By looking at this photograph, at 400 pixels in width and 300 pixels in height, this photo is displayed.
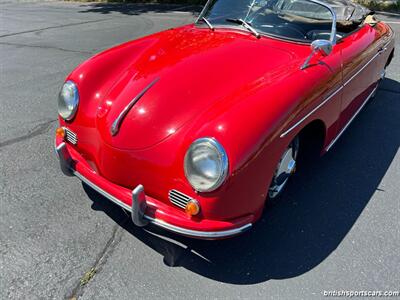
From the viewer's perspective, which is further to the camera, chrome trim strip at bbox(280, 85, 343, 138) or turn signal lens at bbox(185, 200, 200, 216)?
chrome trim strip at bbox(280, 85, 343, 138)

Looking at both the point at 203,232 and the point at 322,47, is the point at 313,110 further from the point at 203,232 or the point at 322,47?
the point at 203,232

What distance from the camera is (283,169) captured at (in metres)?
2.45

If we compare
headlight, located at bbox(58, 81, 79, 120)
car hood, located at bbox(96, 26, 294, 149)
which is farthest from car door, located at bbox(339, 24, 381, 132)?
headlight, located at bbox(58, 81, 79, 120)

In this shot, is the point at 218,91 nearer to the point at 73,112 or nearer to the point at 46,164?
the point at 73,112

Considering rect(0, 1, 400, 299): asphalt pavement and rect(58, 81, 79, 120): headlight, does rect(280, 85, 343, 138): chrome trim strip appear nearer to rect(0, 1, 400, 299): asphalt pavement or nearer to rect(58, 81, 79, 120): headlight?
rect(0, 1, 400, 299): asphalt pavement

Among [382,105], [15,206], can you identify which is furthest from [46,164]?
[382,105]

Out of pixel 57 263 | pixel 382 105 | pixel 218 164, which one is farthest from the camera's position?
pixel 382 105

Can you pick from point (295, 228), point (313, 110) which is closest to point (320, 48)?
point (313, 110)

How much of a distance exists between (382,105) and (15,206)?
428 cm

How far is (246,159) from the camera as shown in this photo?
6.04ft

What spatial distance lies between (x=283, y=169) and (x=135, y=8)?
12909mm

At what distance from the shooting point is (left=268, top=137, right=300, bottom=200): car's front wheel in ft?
7.81

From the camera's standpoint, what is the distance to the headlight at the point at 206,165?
1812mm

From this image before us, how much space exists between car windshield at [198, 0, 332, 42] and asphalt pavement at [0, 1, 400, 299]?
118 centimetres
